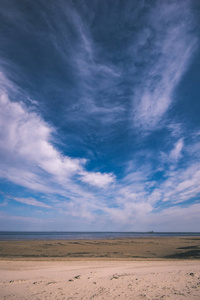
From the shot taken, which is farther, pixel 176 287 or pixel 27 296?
pixel 176 287

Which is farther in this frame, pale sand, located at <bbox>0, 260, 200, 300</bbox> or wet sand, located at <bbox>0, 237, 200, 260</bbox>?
wet sand, located at <bbox>0, 237, 200, 260</bbox>

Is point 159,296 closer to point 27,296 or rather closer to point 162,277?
point 162,277

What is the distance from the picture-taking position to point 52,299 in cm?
707

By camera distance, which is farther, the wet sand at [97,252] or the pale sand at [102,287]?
the wet sand at [97,252]

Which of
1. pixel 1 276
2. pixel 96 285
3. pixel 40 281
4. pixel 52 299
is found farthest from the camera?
pixel 1 276

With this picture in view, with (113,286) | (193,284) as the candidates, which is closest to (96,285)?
(113,286)

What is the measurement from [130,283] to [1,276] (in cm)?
819

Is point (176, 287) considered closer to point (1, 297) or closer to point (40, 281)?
point (40, 281)

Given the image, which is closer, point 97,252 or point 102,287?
point 102,287

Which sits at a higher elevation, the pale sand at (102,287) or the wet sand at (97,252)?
the pale sand at (102,287)

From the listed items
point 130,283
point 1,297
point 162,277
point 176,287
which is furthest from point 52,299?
point 162,277

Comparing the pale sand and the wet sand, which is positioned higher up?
the pale sand

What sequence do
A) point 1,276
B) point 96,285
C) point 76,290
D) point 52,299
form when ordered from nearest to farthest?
point 52,299 → point 76,290 → point 96,285 → point 1,276

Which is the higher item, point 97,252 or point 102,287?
point 102,287
